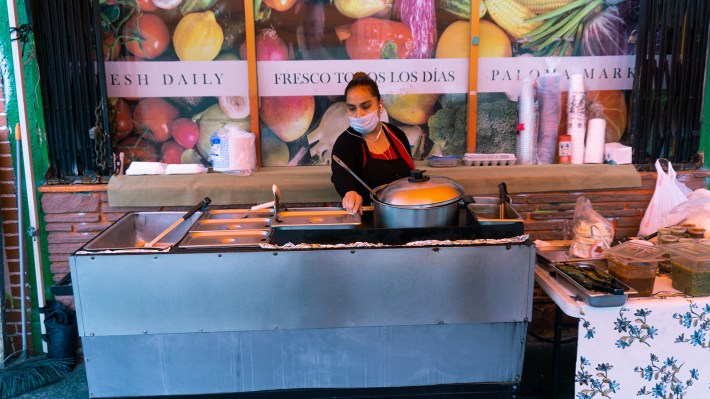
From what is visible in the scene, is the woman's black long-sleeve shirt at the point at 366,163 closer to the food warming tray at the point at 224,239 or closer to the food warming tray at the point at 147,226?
the food warming tray at the point at 224,239

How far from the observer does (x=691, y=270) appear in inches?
92.0

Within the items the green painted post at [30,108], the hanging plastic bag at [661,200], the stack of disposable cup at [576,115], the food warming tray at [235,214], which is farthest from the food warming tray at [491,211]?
the green painted post at [30,108]

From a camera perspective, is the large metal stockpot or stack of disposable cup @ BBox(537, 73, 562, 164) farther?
stack of disposable cup @ BBox(537, 73, 562, 164)

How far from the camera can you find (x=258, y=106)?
3572mm

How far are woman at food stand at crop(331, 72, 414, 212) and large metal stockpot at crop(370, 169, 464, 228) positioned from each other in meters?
0.40

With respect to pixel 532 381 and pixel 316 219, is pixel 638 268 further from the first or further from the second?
pixel 316 219

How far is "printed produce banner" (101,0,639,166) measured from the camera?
136 inches

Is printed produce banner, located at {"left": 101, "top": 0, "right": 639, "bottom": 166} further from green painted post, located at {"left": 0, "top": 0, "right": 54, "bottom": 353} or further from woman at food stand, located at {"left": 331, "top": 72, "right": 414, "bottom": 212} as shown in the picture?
woman at food stand, located at {"left": 331, "top": 72, "right": 414, "bottom": 212}

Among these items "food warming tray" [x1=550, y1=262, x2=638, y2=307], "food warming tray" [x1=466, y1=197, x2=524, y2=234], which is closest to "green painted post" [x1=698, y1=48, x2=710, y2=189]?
"food warming tray" [x1=550, y1=262, x2=638, y2=307]

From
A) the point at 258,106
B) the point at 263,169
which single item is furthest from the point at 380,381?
the point at 258,106

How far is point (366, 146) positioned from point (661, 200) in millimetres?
1870

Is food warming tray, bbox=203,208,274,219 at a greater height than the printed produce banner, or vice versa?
the printed produce banner

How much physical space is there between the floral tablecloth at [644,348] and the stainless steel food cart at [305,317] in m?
0.25

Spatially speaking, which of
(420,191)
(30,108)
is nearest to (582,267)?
(420,191)
